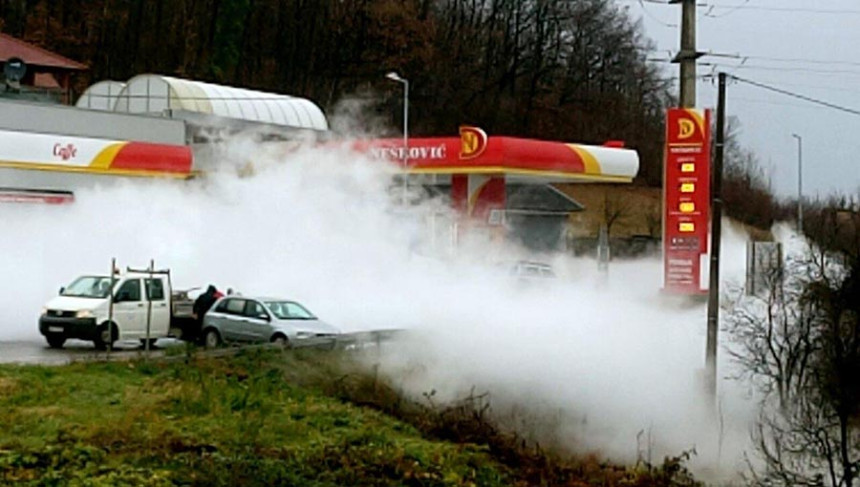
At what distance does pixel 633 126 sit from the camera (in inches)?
3819

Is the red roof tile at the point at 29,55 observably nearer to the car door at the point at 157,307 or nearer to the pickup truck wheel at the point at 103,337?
the car door at the point at 157,307

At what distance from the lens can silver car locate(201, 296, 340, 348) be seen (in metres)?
30.8

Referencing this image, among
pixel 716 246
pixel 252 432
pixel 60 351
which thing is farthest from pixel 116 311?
pixel 716 246

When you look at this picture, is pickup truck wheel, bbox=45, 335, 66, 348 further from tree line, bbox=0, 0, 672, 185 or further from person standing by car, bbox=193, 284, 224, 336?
tree line, bbox=0, 0, 672, 185

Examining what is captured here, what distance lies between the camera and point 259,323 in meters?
31.0

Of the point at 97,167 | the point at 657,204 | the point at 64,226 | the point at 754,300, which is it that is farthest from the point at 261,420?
the point at 657,204

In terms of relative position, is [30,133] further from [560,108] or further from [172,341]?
[560,108]

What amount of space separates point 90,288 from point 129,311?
4.28 feet

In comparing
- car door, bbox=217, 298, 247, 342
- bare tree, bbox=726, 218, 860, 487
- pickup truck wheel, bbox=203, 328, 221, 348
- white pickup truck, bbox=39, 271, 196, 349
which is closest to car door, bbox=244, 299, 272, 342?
car door, bbox=217, 298, 247, 342

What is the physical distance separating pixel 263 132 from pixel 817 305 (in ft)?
110

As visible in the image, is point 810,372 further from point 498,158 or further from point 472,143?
point 472,143

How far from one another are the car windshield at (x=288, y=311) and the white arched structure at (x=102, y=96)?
107ft

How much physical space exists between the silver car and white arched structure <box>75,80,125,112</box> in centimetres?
3208

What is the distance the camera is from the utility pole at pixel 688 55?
107 ft
